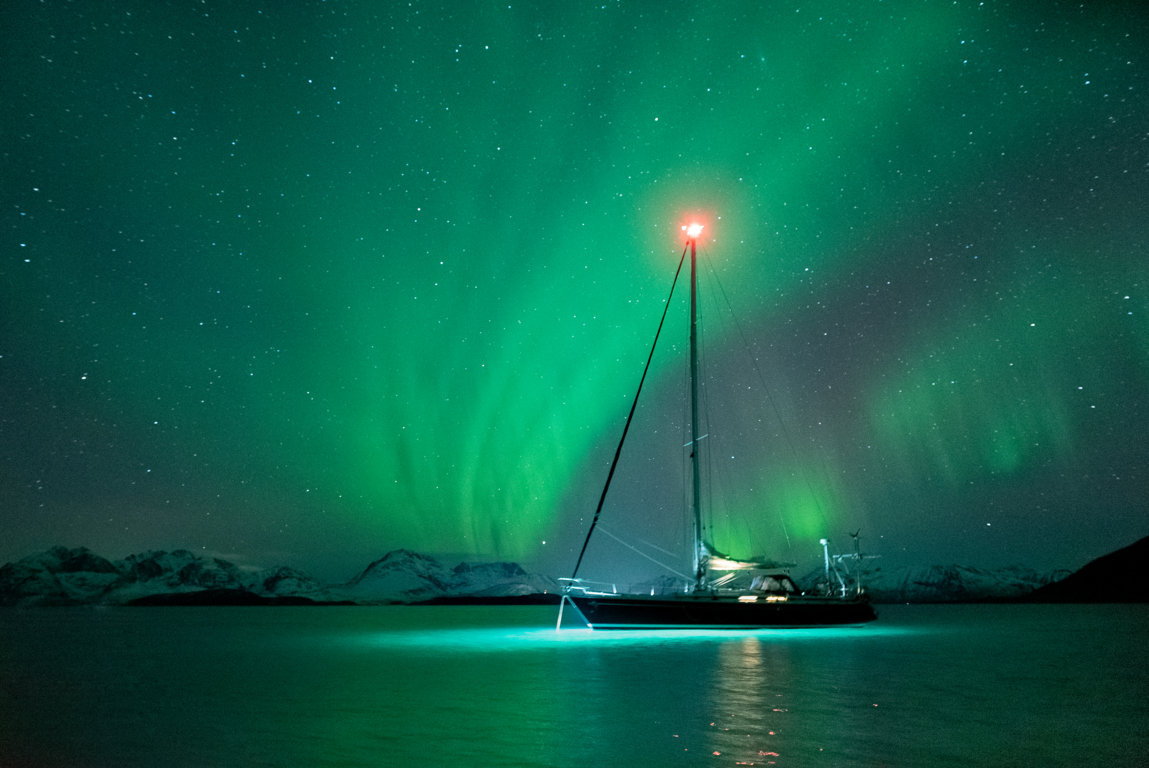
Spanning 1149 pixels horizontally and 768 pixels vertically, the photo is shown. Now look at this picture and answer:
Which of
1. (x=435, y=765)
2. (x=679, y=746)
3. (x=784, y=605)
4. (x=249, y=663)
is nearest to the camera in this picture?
(x=435, y=765)

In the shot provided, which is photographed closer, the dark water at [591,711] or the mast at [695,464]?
the dark water at [591,711]

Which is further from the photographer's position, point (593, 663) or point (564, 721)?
point (593, 663)

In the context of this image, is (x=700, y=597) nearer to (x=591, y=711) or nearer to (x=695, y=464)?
(x=695, y=464)

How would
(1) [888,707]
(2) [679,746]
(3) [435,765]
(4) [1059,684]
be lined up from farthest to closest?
(4) [1059,684], (1) [888,707], (2) [679,746], (3) [435,765]

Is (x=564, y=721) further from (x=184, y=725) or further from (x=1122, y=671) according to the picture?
(x=1122, y=671)

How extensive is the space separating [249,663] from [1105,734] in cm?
3821

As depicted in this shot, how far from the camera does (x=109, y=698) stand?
2706 centimetres

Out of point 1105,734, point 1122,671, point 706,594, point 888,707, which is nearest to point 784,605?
point 706,594

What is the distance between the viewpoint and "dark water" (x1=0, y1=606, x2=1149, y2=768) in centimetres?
1579

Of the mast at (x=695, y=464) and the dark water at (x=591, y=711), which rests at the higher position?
the mast at (x=695, y=464)

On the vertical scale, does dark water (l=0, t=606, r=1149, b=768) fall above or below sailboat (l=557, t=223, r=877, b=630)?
below

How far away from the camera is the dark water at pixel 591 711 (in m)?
15.8

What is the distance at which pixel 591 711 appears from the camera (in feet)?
71.2

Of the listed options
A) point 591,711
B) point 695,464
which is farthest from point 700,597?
point 591,711
